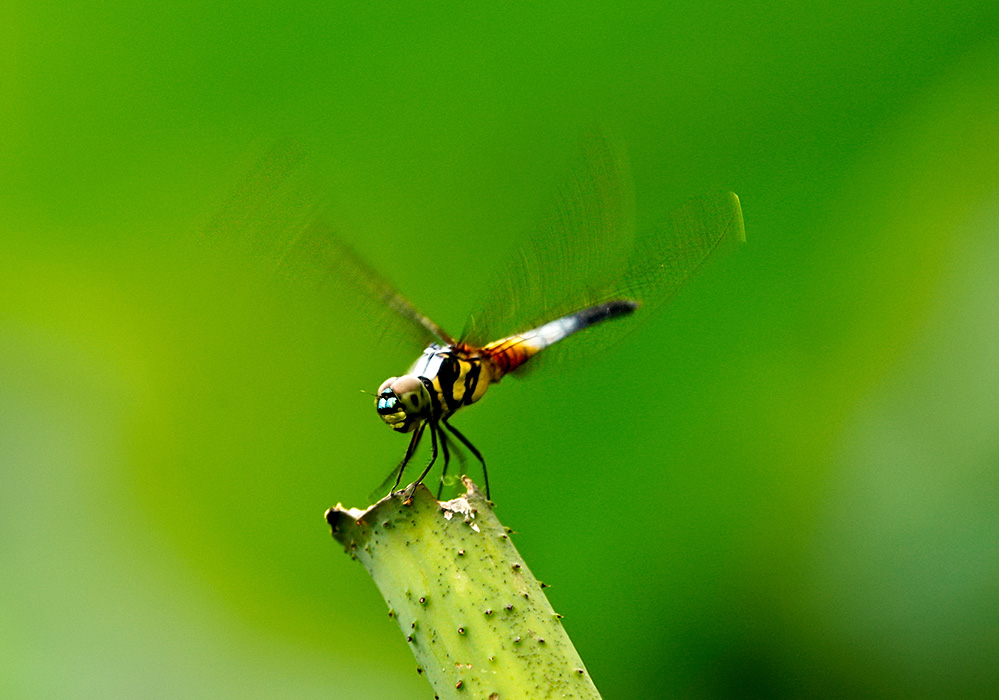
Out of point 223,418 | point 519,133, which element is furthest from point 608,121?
point 223,418

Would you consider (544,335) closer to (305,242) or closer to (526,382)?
(305,242)

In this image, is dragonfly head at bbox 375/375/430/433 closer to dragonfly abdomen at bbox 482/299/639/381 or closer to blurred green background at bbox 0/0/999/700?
dragonfly abdomen at bbox 482/299/639/381

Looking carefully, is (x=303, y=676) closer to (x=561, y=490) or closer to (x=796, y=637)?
(x=561, y=490)

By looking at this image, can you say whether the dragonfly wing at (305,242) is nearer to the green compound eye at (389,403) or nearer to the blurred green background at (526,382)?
the green compound eye at (389,403)

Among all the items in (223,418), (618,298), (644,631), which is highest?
(223,418)

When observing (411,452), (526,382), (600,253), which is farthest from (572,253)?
(526,382)

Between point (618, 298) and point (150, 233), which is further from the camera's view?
point (150, 233)

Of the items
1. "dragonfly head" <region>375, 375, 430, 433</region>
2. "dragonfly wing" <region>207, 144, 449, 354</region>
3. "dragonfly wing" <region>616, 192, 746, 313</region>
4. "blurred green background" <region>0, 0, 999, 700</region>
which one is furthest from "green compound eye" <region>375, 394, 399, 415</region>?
"blurred green background" <region>0, 0, 999, 700</region>
